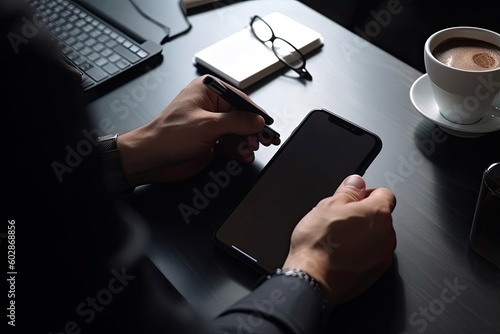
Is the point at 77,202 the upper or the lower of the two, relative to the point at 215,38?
upper

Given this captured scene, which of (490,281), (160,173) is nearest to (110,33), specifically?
(160,173)

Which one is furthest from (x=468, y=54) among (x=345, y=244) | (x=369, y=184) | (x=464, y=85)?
(x=345, y=244)

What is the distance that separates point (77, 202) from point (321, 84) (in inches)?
20.0

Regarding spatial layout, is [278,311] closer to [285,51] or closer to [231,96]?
[231,96]

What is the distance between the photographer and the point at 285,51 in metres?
0.92

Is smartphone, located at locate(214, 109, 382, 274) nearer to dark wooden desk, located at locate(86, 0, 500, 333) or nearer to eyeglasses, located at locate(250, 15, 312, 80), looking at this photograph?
dark wooden desk, located at locate(86, 0, 500, 333)

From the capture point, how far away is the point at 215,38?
0.97 m

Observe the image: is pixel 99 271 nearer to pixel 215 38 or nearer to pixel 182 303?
pixel 182 303

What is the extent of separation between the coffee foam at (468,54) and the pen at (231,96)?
246 millimetres

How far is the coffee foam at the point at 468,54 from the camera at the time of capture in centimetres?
73

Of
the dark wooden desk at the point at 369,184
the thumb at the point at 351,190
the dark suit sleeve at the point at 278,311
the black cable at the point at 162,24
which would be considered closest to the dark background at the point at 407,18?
the dark wooden desk at the point at 369,184

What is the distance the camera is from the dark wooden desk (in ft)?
1.98

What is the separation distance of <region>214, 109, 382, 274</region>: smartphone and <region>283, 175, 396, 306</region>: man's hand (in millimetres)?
34

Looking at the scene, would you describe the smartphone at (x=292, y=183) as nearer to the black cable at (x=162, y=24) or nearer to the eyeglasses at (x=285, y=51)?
the eyeglasses at (x=285, y=51)
